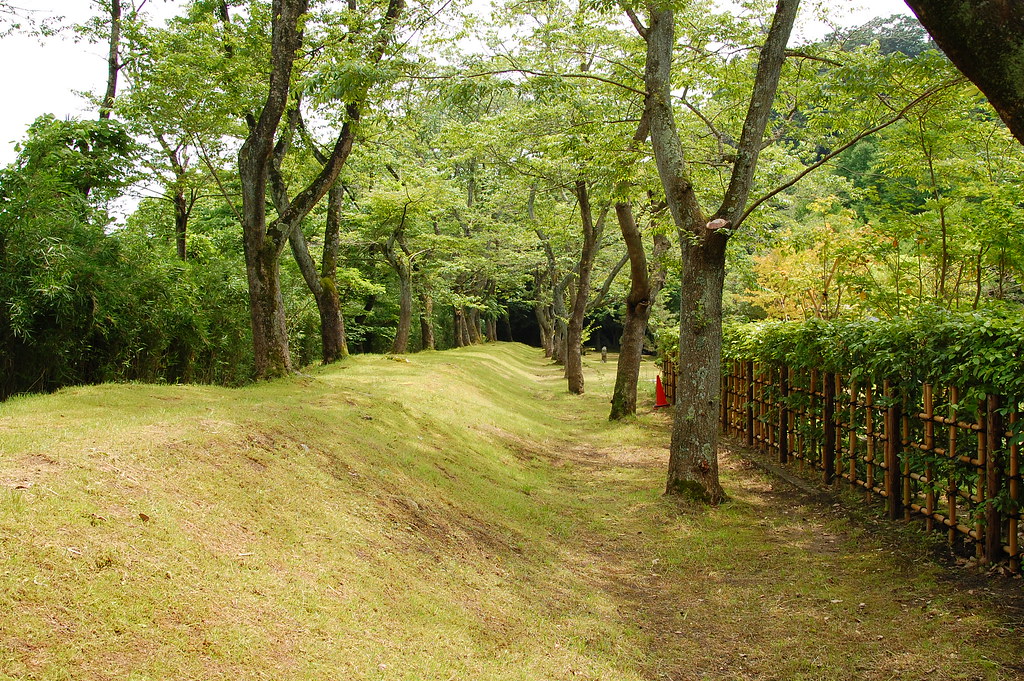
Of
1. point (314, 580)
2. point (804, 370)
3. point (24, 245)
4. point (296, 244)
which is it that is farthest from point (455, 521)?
point (296, 244)

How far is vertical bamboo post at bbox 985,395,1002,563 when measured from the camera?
16.2 ft

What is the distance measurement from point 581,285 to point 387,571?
14.1 metres

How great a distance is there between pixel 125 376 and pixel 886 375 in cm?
992

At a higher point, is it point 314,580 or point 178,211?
point 178,211

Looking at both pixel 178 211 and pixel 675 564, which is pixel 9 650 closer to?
pixel 675 564

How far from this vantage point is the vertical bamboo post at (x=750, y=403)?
11117 millimetres

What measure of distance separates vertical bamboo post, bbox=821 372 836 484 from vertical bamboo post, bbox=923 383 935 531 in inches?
83.4

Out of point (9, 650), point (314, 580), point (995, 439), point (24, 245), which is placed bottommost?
point (314, 580)

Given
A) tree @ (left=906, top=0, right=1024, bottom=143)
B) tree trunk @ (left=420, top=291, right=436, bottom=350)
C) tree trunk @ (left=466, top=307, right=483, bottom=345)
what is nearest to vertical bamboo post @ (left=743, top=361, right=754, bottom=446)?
tree @ (left=906, top=0, right=1024, bottom=143)

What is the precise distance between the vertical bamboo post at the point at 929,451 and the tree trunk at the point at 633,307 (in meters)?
7.65

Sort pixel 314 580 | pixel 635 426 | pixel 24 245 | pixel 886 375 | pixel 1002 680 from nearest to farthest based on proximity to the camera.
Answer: pixel 1002 680 < pixel 314 580 < pixel 886 375 < pixel 24 245 < pixel 635 426

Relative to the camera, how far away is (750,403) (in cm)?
1106

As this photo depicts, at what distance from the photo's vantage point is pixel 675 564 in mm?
6590

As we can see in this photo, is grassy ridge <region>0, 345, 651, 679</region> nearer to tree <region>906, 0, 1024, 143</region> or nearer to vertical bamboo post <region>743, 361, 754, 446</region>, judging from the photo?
tree <region>906, 0, 1024, 143</region>
